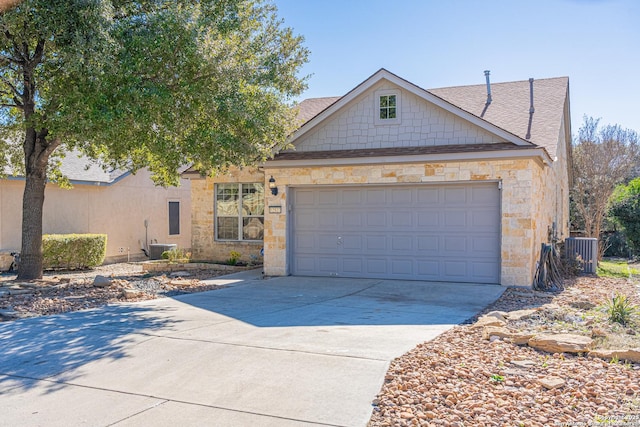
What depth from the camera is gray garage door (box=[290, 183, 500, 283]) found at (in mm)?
12922

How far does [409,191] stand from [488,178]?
1.86 metres

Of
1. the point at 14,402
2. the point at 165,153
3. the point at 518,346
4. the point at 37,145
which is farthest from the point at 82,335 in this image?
the point at 37,145

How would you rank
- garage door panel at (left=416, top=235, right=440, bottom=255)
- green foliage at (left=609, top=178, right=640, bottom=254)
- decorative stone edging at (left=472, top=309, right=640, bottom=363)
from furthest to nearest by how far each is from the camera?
green foliage at (left=609, top=178, right=640, bottom=254)
garage door panel at (left=416, top=235, right=440, bottom=255)
decorative stone edging at (left=472, top=309, right=640, bottom=363)

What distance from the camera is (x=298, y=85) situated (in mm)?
12695

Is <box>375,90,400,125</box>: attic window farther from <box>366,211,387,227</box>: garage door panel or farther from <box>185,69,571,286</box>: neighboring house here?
<box>366,211,387,227</box>: garage door panel

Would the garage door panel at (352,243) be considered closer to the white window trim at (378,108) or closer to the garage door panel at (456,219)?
the garage door panel at (456,219)

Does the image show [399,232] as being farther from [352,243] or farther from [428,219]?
[352,243]

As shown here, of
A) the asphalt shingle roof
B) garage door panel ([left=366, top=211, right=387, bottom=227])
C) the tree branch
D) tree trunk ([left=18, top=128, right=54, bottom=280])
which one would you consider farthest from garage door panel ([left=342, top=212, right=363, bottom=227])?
the tree branch

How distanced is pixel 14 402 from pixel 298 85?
9.06m

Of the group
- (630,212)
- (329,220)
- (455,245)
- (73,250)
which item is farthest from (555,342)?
(630,212)

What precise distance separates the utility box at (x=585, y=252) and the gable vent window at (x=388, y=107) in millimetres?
7032

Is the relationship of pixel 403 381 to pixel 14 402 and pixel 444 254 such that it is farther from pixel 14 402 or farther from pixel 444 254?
pixel 444 254

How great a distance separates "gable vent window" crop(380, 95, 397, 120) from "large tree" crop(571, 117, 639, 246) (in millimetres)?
14128

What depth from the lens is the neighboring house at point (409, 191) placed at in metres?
12.6
